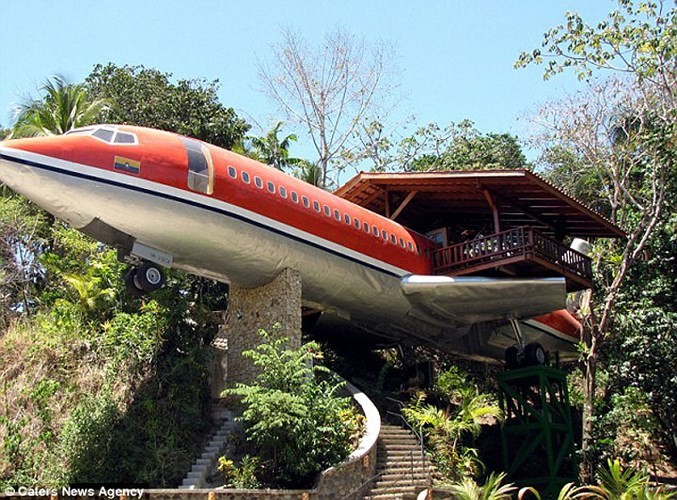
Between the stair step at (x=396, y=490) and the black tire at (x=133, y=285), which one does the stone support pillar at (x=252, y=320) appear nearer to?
the black tire at (x=133, y=285)

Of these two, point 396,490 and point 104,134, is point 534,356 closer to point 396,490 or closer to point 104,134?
point 396,490

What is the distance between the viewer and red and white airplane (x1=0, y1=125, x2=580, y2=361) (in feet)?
53.7

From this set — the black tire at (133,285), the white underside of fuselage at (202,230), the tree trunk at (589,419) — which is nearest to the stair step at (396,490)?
the white underside of fuselage at (202,230)

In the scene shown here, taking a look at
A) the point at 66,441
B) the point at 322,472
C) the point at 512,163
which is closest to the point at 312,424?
the point at 322,472

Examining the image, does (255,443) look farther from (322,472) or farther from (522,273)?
(522,273)

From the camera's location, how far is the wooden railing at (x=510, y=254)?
22.4 metres

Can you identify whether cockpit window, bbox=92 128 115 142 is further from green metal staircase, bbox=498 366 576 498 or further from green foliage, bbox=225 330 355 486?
green metal staircase, bbox=498 366 576 498

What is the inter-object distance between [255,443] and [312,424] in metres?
→ 1.85

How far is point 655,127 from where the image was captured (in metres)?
26.6

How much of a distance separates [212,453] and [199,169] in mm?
6787

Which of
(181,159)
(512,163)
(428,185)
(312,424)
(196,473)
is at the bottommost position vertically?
(196,473)

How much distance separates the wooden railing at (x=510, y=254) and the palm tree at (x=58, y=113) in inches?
551

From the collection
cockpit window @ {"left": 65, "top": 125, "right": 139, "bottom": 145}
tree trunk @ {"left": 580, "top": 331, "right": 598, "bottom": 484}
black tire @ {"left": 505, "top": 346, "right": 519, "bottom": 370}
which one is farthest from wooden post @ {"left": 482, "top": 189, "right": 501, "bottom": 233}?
cockpit window @ {"left": 65, "top": 125, "right": 139, "bottom": 145}

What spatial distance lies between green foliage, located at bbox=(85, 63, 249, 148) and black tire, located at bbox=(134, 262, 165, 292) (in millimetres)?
13397
